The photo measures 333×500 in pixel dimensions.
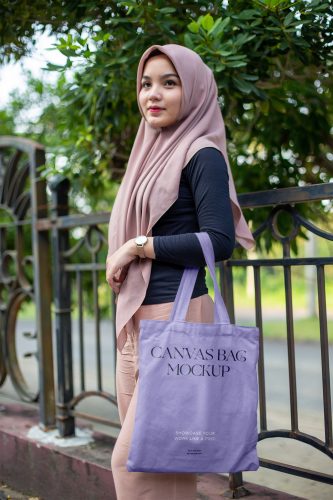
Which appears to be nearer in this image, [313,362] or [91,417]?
[91,417]

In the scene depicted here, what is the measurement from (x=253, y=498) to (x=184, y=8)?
2227 mm

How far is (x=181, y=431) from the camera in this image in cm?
183

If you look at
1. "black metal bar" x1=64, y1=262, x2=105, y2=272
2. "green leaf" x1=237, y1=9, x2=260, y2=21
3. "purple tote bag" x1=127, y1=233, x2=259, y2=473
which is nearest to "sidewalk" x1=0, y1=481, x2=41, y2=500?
"black metal bar" x1=64, y1=262, x2=105, y2=272

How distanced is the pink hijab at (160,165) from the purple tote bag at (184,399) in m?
0.22

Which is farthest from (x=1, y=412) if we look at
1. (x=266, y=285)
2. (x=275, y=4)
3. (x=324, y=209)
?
(x=266, y=285)

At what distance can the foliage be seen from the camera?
262 centimetres

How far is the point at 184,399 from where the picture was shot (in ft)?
6.00

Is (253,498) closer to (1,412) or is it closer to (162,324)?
(162,324)

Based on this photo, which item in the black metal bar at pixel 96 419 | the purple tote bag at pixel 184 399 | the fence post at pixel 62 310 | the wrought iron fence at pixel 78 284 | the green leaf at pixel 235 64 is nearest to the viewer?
the purple tote bag at pixel 184 399

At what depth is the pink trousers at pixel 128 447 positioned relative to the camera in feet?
6.45

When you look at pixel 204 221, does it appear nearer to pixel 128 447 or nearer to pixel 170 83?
pixel 170 83

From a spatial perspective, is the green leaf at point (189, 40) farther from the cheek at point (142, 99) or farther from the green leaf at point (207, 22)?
the cheek at point (142, 99)

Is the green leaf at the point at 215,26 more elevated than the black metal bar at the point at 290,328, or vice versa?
the green leaf at the point at 215,26

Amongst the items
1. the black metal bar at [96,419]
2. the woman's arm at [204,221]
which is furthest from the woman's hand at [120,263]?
the black metal bar at [96,419]
